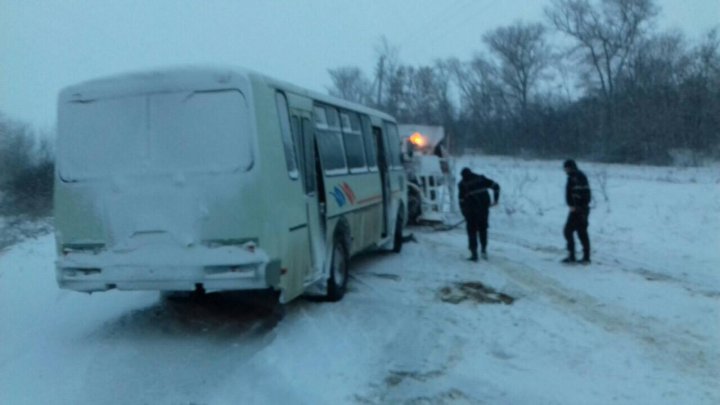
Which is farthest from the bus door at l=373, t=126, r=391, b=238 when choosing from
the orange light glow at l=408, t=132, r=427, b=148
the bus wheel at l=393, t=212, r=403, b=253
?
the orange light glow at l=408, t=132, r=427, b=148

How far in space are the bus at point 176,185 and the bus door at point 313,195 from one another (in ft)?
1.98

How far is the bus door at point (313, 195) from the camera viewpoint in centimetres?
902

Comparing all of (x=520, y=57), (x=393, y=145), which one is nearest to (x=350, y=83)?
(x=520, y=57)

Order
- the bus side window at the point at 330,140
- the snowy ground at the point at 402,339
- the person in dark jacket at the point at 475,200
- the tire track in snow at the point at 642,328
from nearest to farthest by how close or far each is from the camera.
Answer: the snowy ground at the point at 402,339
the tire track in snow at the point at 642,328
the bus side window at the point at 330,140
the person in dark jacket at the point at 475,200

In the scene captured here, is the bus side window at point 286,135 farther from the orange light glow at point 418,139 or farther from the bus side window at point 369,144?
the orange light glow at point 418,139

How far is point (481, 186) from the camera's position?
13.3 m

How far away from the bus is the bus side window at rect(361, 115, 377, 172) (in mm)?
4464

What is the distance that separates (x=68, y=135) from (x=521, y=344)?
538cm

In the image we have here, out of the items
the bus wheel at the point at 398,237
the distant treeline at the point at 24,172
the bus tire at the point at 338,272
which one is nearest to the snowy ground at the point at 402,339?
the bus tire at the point at 338,272

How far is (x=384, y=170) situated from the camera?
13922 millimetres

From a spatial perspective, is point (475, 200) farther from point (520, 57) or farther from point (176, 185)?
point (520, 57)

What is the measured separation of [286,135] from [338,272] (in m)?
2.46

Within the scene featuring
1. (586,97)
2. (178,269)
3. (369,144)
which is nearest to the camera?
(178,269)

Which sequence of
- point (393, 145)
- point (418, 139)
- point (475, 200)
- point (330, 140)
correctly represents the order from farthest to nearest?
point (418, 139) → point (393, 145) → point (475, 200) → point (330, 140)
